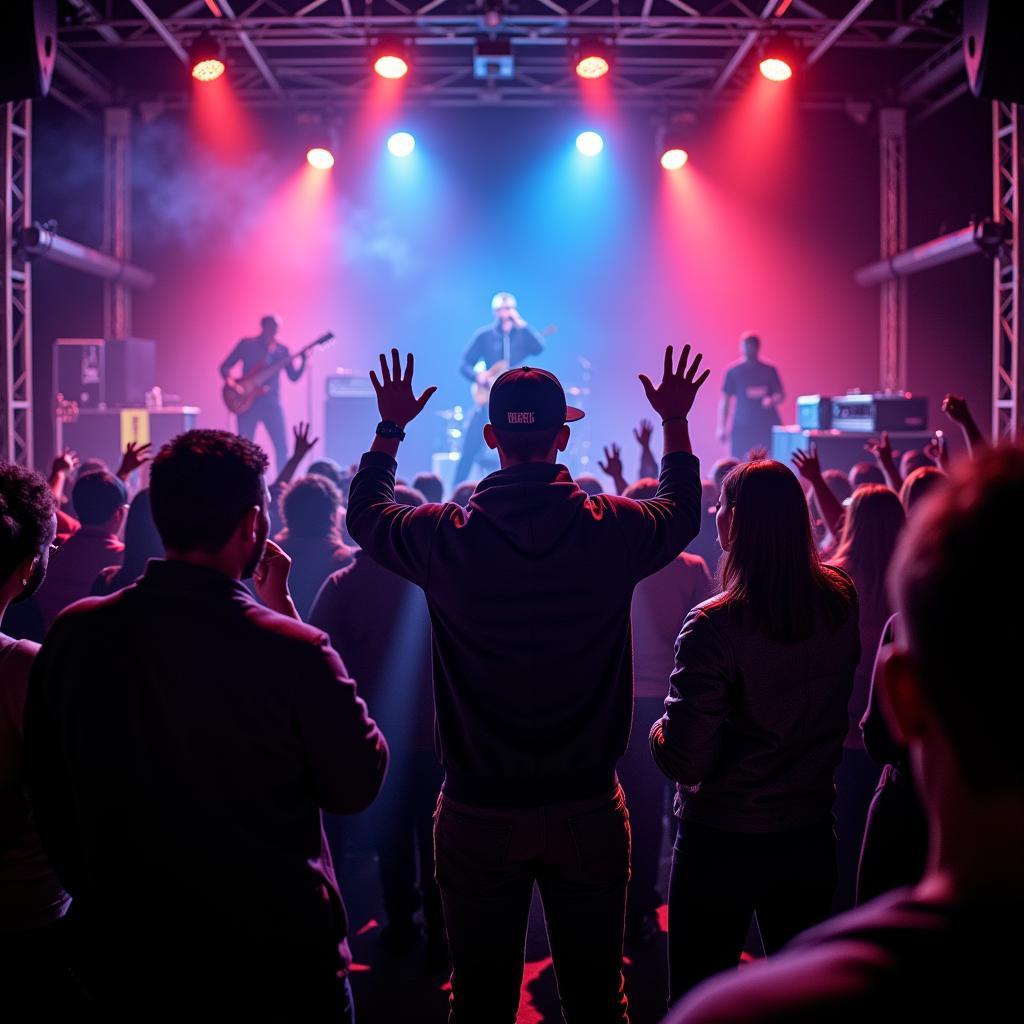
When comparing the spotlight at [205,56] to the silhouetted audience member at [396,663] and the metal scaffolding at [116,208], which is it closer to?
the metal scaffolding at [116,208]

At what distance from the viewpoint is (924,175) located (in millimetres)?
12062

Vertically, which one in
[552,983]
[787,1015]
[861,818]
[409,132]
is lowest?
[552,983]

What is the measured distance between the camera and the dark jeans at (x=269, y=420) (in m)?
→ 9.77

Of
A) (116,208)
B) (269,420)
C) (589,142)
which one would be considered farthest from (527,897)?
(116,208)

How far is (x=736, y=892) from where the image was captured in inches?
79.4

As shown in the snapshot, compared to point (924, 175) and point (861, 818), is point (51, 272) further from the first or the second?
point (861, 818)

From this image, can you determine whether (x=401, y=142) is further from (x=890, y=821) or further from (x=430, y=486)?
(x=890, y=821)

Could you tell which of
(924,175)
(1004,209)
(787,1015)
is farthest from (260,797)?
(924,175)

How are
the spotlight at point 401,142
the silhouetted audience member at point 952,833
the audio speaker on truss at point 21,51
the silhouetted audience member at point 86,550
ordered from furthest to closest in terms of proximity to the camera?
the spotlight at point 401,142 < the audio speaker on truss at point 21,51 < the silhouetted audience member at point 86,550 < the silhouetted audience member at point 952,833

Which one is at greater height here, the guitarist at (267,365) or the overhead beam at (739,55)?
the overhead beam at (739,55)

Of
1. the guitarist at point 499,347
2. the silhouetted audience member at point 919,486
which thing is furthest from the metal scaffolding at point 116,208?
the silhouetted audience member at point 919,486

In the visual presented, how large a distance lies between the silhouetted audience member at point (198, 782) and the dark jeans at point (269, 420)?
8.60 m

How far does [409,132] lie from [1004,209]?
7.18 metres

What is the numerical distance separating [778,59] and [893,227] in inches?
138
